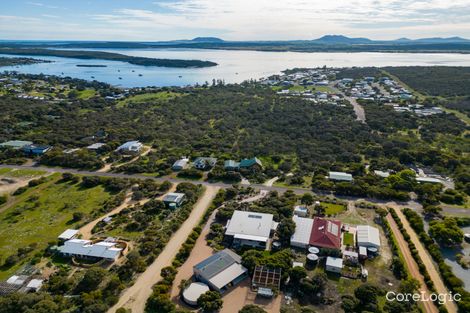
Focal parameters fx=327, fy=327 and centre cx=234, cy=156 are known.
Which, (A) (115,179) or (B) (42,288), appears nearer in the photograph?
(B) (42,288)

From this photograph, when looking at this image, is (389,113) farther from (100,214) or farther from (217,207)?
(100,214)

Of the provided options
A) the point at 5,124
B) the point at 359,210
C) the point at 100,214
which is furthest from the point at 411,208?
the point at 5,124

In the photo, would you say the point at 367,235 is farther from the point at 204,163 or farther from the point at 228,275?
the point at 204,163

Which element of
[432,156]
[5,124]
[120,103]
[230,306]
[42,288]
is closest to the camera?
[230,306]

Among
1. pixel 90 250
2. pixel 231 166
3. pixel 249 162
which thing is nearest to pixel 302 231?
pixel 231 166

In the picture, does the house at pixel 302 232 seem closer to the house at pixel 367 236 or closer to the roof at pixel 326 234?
the roof at pixel 326 234

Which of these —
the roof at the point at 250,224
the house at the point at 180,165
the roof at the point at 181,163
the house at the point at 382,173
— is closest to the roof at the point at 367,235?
the roof at the point at 250,224

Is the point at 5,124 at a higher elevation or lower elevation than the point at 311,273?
higher

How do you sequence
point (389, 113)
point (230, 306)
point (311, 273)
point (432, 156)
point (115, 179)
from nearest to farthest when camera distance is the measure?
1. point (230, 306)
2. point (311, 273)
3. point (115, 179)
4. point (432, 156)
5. point (389, 113)
